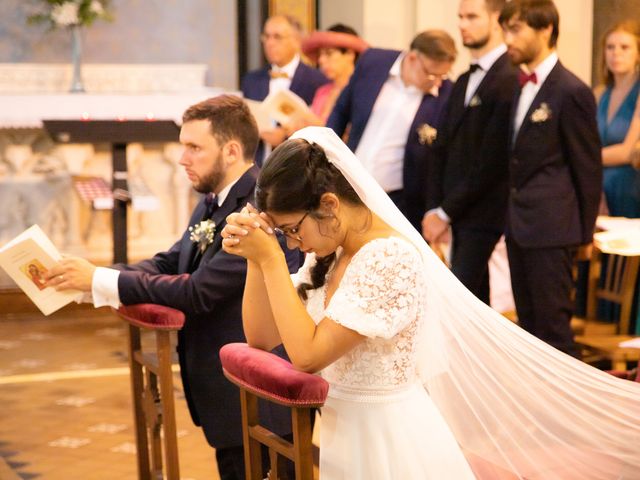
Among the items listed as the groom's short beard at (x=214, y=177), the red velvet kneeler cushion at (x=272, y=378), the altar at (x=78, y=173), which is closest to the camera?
the red velvet kneeler cushion at (x=272, y=378)

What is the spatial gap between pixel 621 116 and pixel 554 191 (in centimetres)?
182

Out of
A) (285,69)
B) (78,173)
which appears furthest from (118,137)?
(285,69)

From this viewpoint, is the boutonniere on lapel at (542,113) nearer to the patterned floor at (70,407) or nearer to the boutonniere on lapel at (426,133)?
the boutonniere on lapel at (426,133)

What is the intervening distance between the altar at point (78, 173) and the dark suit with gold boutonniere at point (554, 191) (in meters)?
3.74

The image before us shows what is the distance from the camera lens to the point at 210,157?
3.49 metres

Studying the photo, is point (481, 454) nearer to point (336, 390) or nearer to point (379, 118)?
point (336, 390)

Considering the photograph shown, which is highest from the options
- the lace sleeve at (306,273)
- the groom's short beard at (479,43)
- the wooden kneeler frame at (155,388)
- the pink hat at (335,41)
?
the pink hat at (335,41)

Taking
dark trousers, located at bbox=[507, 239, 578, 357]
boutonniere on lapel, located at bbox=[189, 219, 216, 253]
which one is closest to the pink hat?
dark trousers, located at bbox=[507, 239, 578, 357]

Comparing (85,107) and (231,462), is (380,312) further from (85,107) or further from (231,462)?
(85,107)

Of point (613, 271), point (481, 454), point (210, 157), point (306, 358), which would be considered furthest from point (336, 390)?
point (613, 271)

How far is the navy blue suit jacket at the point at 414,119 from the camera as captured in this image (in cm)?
558

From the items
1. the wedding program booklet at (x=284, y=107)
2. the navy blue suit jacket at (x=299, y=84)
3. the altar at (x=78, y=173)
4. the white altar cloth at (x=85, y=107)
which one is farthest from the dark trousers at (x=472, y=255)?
the altar at (x=78, y=173)

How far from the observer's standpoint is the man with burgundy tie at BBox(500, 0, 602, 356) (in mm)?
4727

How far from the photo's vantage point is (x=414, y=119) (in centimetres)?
560
